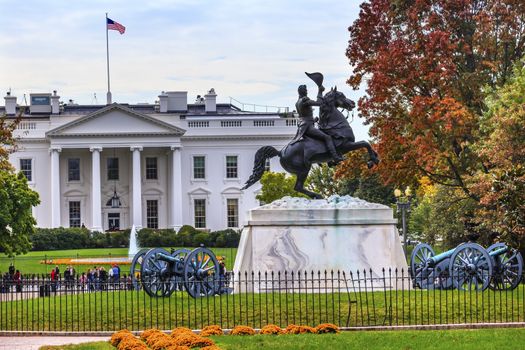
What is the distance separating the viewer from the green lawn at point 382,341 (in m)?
19.0

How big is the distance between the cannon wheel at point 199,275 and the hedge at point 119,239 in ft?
160

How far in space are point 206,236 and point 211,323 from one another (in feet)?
176

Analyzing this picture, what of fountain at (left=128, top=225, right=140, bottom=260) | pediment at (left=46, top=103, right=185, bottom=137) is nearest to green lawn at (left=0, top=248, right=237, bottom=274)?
fountain at (left=128, top=225, right=140, bottom=260)

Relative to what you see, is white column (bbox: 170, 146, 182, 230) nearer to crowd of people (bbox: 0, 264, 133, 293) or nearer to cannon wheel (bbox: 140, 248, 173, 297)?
crowd of people (bbox: 0, 264, 133, 293)

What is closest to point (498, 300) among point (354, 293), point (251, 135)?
point (354, 293)

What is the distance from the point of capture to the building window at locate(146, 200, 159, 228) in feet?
294

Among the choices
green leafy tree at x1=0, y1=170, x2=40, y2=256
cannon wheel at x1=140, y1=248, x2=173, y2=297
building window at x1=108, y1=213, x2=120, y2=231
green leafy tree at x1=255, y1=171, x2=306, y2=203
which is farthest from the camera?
building window at x1=108, y1=213, x2=120, y2=231

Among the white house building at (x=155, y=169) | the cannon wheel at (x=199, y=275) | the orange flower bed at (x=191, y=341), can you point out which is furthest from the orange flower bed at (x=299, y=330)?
the white house building at (x=155, y=169)

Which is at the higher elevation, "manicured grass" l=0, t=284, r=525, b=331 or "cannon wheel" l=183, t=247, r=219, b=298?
"cannon wheel" l=183, t=247, r=219, b=298

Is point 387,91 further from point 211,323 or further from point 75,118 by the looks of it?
point 75,118

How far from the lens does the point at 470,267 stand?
1045 inches

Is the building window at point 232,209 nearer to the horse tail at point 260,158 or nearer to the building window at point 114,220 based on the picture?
the building window at point 114,220

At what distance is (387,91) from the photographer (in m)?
39.9

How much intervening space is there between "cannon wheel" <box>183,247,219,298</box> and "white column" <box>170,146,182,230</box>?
195ft
